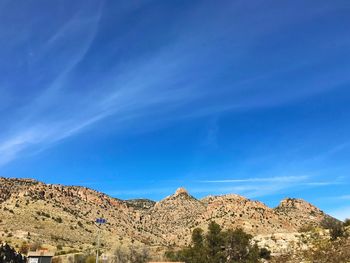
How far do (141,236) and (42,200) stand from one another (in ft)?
74.6

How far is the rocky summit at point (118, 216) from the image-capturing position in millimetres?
79312

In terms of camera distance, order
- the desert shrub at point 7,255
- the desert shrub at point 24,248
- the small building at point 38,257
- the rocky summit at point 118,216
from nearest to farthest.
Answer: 1. the desert shrub at point 7,255
2. the small building at point 38,257
3. the desert shrub at point 24,248
4. the rocky summit at point 118,216

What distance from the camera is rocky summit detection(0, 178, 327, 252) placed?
79312 millimetres

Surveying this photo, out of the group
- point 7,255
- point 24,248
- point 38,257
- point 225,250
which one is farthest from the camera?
point 24,248

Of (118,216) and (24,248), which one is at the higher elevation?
(118,216)

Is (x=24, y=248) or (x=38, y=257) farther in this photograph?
(x=24, y=248)

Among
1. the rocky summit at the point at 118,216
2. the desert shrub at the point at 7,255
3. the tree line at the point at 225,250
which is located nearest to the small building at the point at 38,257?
the desert shrub at the point at 7,255

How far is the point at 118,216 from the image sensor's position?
109 metres

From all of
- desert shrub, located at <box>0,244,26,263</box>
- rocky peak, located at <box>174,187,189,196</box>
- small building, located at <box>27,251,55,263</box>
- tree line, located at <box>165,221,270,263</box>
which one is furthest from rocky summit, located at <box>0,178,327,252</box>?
small building, located at <box>27,251,55,263</box>

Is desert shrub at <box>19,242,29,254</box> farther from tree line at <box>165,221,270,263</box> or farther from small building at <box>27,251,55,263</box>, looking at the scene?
small building at <box>27,251,55,263</box>

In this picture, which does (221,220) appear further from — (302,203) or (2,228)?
(2,228)

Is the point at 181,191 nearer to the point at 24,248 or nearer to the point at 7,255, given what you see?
the point at 24,248

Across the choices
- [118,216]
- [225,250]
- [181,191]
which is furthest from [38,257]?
[181,191]

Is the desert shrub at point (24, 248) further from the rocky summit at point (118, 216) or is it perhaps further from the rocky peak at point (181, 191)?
the rocky peak at point (181, 191)
